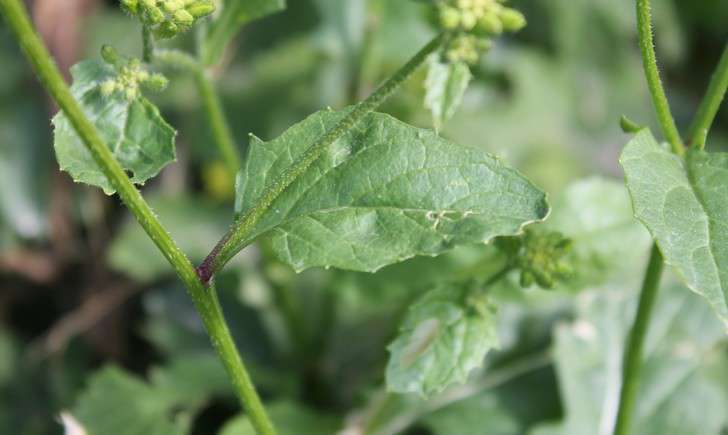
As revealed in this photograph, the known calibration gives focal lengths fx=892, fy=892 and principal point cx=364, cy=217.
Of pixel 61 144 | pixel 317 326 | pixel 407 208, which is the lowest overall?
pixel 317 326

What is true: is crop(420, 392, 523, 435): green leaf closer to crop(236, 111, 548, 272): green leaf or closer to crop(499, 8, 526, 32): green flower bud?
crop(236, 111, 548, 272): green leaf

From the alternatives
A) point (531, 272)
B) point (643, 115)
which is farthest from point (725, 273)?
point (643, 115)

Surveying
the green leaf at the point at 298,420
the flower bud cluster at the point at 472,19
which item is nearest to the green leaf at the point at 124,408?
the green leaf at the point at 298,420

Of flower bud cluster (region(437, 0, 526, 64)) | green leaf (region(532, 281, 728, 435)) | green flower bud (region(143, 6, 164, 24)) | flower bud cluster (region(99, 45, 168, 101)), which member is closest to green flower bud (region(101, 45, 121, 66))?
flower bud cluster (region(99, 45, 168, 101))

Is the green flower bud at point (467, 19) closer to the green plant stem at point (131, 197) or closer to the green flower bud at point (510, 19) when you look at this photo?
the green flower bud at point (510, 19)

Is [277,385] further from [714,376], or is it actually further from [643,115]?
[643,115]

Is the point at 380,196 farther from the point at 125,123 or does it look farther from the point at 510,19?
the point at 125,123
